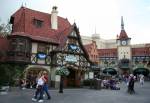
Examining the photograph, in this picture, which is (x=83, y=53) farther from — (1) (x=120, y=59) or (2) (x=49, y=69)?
(1) (x=120, y=59)

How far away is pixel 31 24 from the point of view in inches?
1444

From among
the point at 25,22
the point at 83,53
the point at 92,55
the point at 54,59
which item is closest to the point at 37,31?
the point at 25,22

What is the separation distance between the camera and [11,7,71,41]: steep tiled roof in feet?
117

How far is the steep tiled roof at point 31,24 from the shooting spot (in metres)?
35.6

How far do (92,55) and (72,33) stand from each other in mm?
37986

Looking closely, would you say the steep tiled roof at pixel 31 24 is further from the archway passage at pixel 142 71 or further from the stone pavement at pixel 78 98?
the archway passage at pixel 142 71

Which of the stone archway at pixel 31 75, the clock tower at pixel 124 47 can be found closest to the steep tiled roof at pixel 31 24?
the stone archway at pixel 31 75

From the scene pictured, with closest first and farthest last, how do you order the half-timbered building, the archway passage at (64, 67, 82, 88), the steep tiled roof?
the half-timbered building → the steep tiled roof → the archway passage at (64, 67, 82, 88)

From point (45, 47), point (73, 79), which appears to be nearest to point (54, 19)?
point (45, 47)

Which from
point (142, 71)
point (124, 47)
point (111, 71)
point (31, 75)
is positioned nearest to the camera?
point (31, 75)

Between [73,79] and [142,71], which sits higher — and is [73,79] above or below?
below

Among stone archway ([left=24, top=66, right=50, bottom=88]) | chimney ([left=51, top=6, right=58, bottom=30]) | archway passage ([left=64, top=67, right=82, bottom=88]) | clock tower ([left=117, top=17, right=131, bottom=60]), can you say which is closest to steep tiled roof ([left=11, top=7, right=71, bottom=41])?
chimney ([left=51, top=6, right=58, bottom=30])

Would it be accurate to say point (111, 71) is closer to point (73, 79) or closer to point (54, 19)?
point (73, 79)

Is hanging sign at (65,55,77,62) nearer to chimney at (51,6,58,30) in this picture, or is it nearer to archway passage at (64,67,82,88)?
archway passage at (64,67,82,88)
